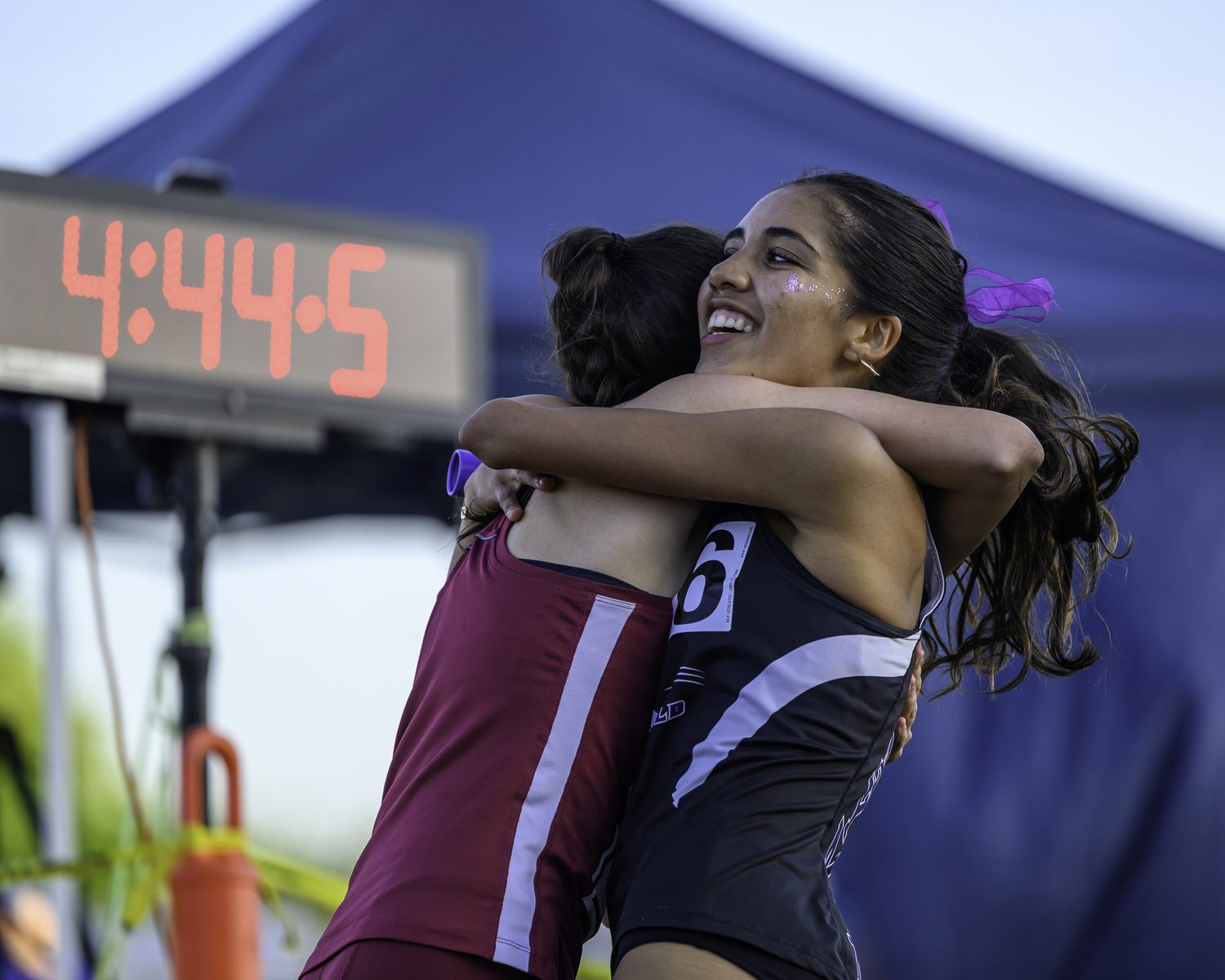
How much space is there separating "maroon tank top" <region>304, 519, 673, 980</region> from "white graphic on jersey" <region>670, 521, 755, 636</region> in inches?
1.4

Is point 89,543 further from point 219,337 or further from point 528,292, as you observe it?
point 528,292

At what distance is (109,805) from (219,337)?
18275 millimetres

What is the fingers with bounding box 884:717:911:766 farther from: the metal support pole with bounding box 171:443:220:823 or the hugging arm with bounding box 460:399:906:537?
the metal support pole with bounding box 171:443:220:823

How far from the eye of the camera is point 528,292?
4695mm

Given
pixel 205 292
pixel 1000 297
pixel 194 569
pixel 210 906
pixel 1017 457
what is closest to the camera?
pixel 1017 457

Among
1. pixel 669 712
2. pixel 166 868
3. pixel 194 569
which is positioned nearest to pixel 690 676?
pixel 669 712

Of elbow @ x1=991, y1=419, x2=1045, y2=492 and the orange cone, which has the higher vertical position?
elbow @ x1=991, y1=419, x2=1045, y2=492

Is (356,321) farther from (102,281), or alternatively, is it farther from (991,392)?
(991,392)

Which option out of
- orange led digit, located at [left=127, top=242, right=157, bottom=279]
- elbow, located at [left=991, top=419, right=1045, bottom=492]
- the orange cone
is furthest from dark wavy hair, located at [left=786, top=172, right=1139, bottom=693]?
orange led digit, located at [left=127, top=242, right=157, bottom=279]

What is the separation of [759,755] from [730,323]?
1.70 ft

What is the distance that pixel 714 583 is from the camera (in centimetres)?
140

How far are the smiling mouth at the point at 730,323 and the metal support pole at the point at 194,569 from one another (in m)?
2.42

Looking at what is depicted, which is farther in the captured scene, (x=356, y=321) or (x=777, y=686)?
(x=356, y=321)

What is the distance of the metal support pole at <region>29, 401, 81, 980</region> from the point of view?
146 inches
